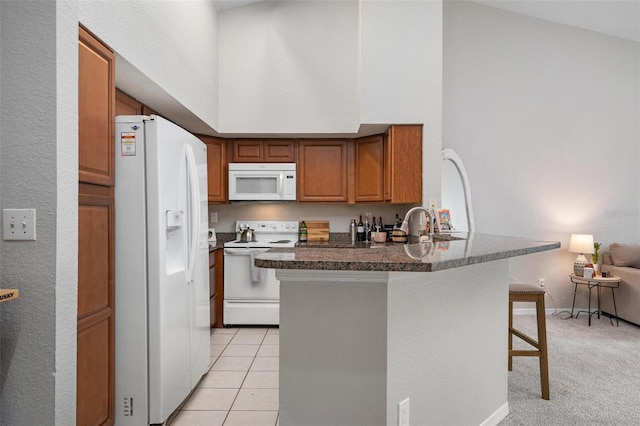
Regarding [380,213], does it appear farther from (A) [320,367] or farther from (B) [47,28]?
(B) [47,28]

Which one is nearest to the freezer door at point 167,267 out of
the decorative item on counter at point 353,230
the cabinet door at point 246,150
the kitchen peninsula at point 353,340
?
the kitchen peninsula at point 353,340

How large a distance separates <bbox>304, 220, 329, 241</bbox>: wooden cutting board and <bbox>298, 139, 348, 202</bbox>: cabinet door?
39 cm

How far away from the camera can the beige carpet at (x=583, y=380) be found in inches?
82.7

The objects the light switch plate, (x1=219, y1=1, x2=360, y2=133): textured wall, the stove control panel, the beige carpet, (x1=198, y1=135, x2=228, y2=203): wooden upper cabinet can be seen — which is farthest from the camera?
the stove control panel

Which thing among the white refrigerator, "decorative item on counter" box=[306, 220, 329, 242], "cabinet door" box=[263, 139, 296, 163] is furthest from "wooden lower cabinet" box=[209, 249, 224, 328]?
the white refrigerator

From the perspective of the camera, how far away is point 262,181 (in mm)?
3953

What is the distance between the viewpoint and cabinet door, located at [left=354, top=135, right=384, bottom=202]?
3.78 metres

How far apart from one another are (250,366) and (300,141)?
2.39m

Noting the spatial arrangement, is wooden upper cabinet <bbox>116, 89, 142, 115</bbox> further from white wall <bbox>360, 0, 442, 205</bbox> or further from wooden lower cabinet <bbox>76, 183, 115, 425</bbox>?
white wall <bbox>360, 0, 442, 205</bbox>

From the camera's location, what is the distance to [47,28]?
133cm

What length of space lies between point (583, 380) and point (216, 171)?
3785 mm

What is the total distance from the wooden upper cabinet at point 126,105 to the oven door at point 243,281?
1707mm

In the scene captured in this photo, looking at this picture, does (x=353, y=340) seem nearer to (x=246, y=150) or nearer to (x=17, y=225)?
(x=17, y=225)

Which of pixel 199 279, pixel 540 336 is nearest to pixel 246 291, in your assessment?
pixel 199 279
